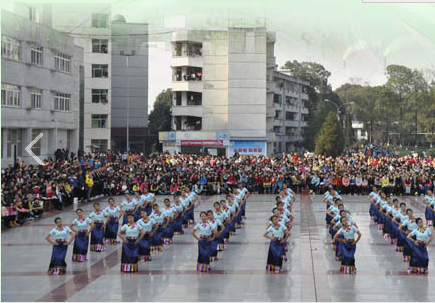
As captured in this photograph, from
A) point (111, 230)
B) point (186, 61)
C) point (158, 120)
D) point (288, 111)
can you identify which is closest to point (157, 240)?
point (111, 230)

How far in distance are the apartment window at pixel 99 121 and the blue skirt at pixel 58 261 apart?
44394 millimetres

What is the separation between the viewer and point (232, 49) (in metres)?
53.8

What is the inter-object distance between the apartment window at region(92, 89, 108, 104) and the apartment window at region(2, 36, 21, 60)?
84.1ft

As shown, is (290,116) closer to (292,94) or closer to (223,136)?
(292,94)

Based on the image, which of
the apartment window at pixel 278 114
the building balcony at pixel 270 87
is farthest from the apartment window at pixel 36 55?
the apartment window at pixel 278 114

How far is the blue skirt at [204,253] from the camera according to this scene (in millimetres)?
14109

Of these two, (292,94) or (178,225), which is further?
(292,94)

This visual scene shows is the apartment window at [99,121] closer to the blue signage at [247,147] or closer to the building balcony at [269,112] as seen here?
the blue signage at [247,147]

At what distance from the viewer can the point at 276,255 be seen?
14.1m

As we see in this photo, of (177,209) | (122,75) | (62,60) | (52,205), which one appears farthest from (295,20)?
(122,75)

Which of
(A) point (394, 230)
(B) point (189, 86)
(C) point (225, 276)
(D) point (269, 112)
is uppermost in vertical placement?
(B) point (189, 86)

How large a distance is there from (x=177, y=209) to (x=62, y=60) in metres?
20.3

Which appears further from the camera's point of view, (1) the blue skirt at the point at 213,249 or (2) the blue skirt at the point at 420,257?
(1) the blue skirt at the point at 213,249

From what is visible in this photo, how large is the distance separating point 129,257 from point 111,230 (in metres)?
3.96
